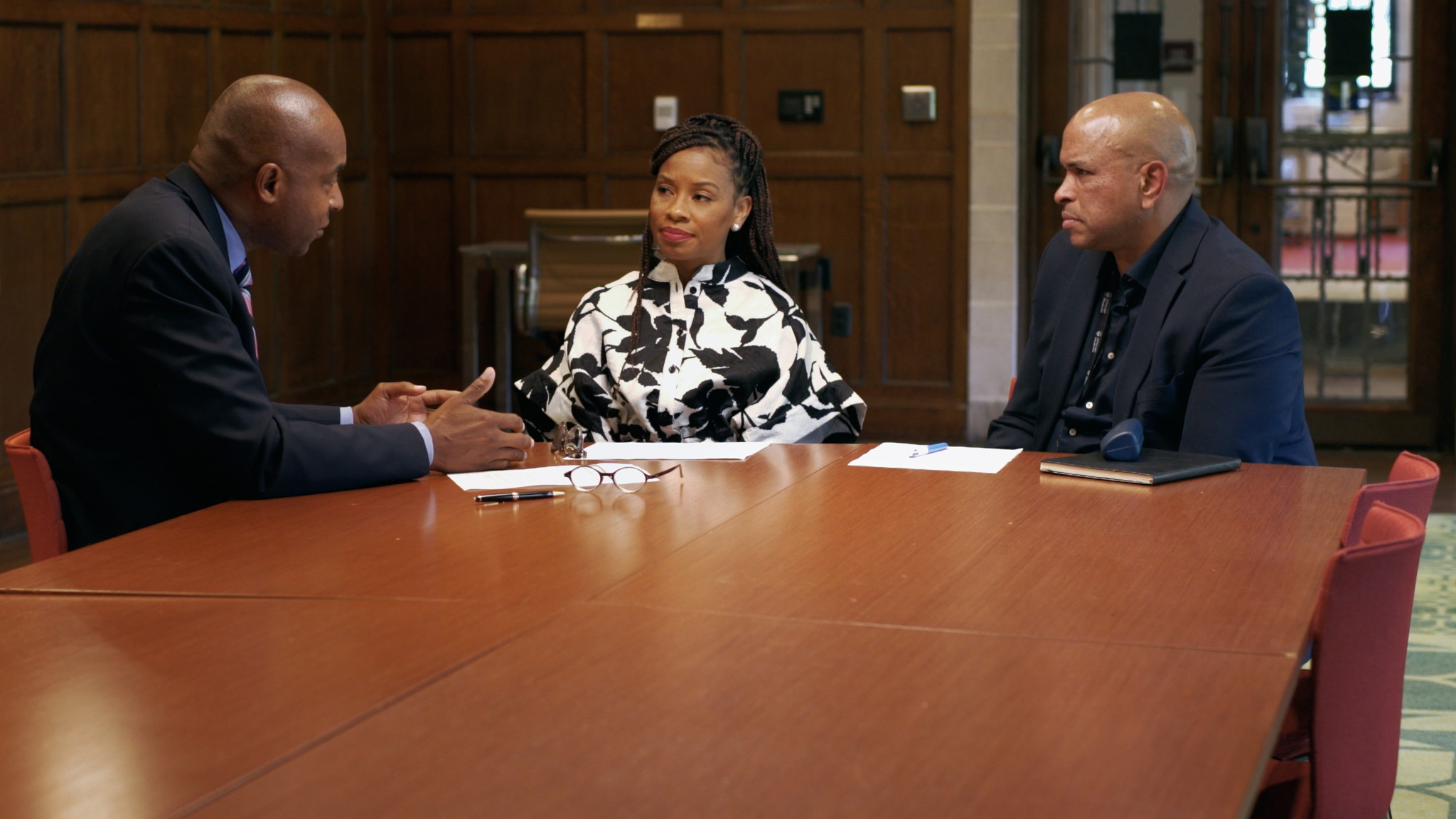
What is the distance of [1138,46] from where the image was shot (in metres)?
6.04

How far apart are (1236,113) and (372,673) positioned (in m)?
5.40

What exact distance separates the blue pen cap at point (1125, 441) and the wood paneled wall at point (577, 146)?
157 inches

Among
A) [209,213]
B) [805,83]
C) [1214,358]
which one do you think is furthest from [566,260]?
[1214,358]

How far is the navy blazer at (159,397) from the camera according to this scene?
2.15m

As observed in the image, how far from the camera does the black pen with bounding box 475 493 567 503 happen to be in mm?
2199

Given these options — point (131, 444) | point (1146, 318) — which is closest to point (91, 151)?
point (131, 444)

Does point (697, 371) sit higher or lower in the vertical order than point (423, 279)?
lower

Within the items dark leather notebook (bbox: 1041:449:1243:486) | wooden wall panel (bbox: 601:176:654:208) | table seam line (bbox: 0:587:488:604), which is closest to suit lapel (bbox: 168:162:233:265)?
table seam line (bbox: 0:587:488:604)

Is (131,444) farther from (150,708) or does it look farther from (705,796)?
(705,796)

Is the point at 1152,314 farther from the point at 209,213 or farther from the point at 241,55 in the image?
the point at 241,55

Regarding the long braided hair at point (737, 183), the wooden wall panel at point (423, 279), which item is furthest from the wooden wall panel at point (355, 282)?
the long braided hair at point (737, 183)

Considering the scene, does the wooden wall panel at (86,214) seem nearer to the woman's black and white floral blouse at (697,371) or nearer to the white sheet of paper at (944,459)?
the woman's black and white floral blouse at (697,371)

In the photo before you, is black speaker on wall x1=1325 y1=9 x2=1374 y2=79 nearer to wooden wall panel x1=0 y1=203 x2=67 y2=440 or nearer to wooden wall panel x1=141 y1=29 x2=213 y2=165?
wooden wall panel x1=141 y1=29 x2=213 y2=165

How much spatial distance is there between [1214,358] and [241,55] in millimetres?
4464
